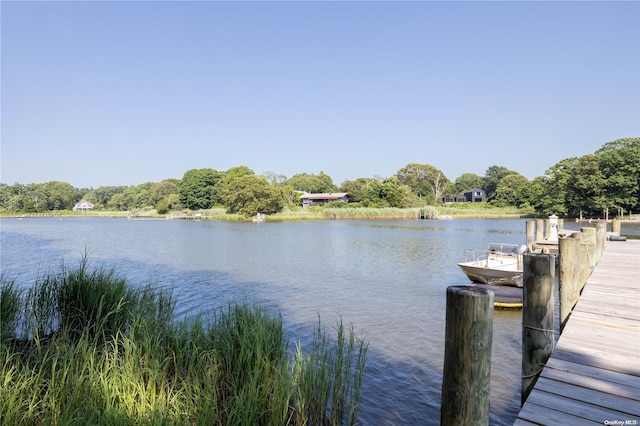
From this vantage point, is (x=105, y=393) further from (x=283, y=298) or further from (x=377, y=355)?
(x=283, y=298)

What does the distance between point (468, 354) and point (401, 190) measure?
61.7 m

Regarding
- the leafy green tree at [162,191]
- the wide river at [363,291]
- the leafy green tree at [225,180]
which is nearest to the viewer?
the wide river at [363,291]

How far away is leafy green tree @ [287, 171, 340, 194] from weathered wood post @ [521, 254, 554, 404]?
3737 inches

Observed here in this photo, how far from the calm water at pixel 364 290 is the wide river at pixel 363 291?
0.02 m

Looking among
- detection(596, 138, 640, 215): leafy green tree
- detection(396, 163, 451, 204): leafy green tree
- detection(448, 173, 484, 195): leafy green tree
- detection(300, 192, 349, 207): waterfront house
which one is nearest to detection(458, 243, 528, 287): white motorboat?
detection(596, 138, 640, 215): leafy green tree

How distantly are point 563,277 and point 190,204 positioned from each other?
85467 millimetres

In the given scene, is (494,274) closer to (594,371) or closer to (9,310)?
(594,371)

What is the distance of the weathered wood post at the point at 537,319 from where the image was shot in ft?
11.6

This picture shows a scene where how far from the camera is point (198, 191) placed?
84.0 metres

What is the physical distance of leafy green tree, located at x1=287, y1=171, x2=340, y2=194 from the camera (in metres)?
99.9

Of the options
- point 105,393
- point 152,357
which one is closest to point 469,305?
point 105,393

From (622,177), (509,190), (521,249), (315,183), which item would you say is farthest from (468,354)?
(315,183)

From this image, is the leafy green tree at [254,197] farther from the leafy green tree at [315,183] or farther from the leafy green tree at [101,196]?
the leafy green tree at [101,196]

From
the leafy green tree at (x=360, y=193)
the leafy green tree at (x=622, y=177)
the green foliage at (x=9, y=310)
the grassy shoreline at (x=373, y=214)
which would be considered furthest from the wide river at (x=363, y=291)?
the leafy green tree at (x=360, y=193)
